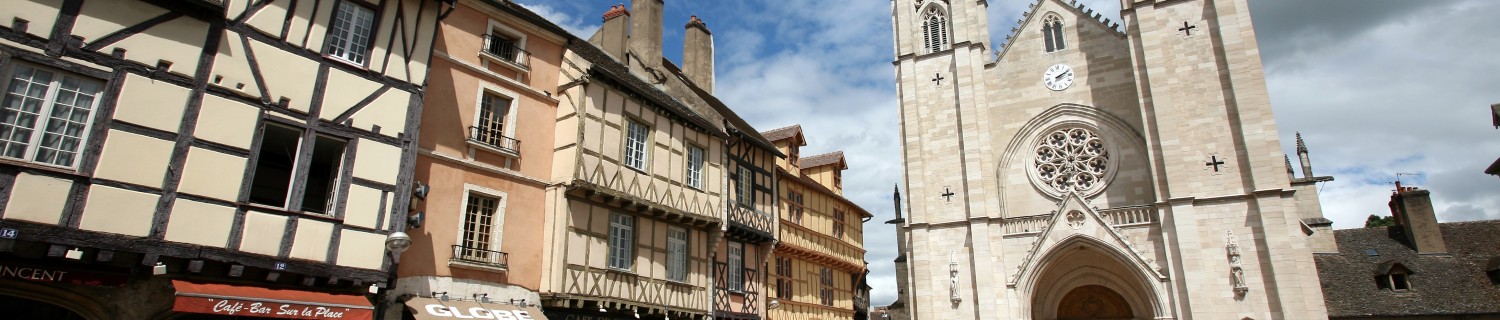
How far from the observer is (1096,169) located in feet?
74.0

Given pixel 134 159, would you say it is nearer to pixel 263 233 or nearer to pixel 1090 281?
pixel 263 233

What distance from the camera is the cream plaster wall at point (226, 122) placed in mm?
9047

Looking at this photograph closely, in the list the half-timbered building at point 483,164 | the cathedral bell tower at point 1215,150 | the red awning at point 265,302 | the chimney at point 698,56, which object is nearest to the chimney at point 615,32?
the chimney at point 698,56

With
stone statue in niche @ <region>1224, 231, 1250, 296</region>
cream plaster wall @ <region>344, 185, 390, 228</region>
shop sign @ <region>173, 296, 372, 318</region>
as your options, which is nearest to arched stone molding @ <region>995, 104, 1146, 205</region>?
stone statue in niche @ <region>1224, 231, 1250, 296</region>

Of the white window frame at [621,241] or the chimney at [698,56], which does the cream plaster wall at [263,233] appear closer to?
the white window frame at [621,241]

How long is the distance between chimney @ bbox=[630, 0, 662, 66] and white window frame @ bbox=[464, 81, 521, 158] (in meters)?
7.57

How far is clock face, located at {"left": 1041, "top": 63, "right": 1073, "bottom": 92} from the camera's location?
23.6 meters

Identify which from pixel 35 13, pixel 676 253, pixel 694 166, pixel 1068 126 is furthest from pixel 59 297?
pixel 1068 126

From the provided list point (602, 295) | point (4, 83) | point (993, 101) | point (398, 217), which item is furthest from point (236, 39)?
point (993, 101)

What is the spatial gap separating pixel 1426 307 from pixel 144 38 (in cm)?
2822

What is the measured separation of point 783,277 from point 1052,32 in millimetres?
11332

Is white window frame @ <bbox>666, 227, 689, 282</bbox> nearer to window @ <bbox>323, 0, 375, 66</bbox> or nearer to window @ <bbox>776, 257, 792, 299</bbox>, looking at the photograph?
window @ <bbox>776, 257, 792, 299</bbox>

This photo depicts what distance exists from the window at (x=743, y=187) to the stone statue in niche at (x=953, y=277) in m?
6.59

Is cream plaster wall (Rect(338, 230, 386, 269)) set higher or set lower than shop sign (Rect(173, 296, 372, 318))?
higher
